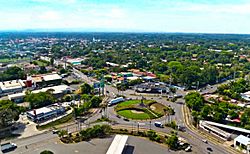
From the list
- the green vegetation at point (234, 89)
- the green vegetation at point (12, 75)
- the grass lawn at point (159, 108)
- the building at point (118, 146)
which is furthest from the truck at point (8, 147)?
the green vegetation at point (234, 89)

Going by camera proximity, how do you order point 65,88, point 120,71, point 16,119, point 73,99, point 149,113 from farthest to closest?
1. point 120,71
2. point 65,88
3. point 73,99
4. point 149,113
5. point 16,119

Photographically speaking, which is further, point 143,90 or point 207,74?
point 207,74

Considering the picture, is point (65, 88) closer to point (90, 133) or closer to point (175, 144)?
point (90, 133)

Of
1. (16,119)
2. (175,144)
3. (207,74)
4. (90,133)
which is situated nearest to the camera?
(175,144)

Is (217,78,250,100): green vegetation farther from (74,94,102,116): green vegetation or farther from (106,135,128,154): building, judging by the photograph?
(106,135,128,154): building

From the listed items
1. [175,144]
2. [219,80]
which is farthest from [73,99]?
[219,80]

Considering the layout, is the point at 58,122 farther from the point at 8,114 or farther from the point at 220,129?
the point at 220,129

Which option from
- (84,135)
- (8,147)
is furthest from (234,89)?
(8,147)

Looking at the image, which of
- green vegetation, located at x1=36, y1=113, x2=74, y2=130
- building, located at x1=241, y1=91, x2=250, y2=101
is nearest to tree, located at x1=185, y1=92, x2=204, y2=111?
building, located at x1=241, y1=91, x2=250, y2=101
